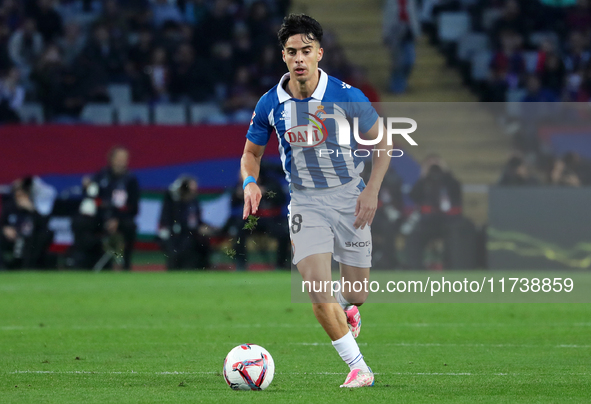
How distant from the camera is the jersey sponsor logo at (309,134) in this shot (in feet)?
22.0

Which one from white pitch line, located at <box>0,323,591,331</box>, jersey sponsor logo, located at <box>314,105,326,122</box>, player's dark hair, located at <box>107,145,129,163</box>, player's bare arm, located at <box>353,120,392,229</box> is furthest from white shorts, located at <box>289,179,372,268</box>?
player's dark hair, located at <box>107,145,129,163</box>

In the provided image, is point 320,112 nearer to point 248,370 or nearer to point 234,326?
point 248,370

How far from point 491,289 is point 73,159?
7658 millimetres

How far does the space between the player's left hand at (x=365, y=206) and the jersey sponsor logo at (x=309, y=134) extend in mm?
489

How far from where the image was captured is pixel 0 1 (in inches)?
859

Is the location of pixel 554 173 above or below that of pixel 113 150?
below

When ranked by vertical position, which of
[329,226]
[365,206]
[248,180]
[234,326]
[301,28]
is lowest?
[234,326]

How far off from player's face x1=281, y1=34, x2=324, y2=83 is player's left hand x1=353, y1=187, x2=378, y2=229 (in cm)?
84

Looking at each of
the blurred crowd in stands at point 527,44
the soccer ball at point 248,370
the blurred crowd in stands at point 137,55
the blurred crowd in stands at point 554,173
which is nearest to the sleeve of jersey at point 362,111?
the soccer ball at point 248,370

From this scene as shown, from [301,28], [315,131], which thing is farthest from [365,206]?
[301,28]

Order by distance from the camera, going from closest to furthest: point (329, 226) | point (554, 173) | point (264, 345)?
1. point (329, 226)
2. point (264, 345)
3. point (554, 173)

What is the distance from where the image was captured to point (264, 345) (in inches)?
347

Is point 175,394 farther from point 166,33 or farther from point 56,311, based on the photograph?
point 166,33

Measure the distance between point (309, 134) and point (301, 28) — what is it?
70 cm
